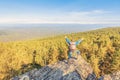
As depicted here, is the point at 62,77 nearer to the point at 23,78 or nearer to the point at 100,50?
the point at 23,78

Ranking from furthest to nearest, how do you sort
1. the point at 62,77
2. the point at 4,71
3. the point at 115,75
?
the point at 4,71, the point at 62,77, the point at 115,75

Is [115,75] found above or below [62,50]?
above

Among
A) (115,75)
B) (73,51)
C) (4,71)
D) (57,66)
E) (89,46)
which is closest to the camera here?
(115,75)

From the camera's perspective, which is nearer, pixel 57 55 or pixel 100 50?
pixel 100 50

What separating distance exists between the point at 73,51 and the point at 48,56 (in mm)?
44451

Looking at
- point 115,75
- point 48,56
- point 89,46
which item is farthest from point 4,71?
point 115,75

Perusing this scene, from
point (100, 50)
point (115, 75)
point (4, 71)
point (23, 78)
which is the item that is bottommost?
point (4, 71)

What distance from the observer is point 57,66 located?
28.2 metres

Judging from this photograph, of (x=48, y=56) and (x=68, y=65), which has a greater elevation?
(x=68, y=65)

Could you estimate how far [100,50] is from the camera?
72.4 m

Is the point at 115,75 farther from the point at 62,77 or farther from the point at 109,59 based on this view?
the point at 109,59

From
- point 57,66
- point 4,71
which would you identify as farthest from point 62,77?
point 4,71

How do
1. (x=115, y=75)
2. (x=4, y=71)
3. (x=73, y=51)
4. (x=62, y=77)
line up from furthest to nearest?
(x=4, y=71), (x=73, y=51), (x=62, y=77), (x=115, y=75)

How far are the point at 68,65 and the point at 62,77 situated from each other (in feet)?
8.52
